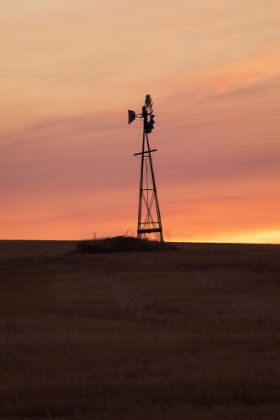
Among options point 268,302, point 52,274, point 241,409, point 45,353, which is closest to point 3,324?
A: point 45,353

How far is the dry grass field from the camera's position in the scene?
41.8 feet

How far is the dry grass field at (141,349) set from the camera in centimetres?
1275

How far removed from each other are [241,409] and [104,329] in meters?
7.82

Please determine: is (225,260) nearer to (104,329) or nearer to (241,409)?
(104,329)

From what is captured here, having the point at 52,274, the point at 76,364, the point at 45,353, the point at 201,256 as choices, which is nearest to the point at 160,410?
the point at 76,364

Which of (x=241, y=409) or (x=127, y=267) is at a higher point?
(x=127, y=267)

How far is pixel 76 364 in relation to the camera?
50.9 ft

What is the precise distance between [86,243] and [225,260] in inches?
483

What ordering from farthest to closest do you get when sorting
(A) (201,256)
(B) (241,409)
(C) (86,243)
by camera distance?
(C) (86,243) → (A) (201,256) → (B) (241,409)

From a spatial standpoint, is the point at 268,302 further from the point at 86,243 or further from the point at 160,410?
the point at 86,243

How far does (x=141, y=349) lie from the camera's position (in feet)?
54.7

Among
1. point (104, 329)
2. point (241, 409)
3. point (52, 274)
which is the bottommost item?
point (241, 409)

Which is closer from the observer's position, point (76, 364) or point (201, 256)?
point (76, 364)

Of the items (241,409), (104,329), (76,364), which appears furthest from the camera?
(104,329)
